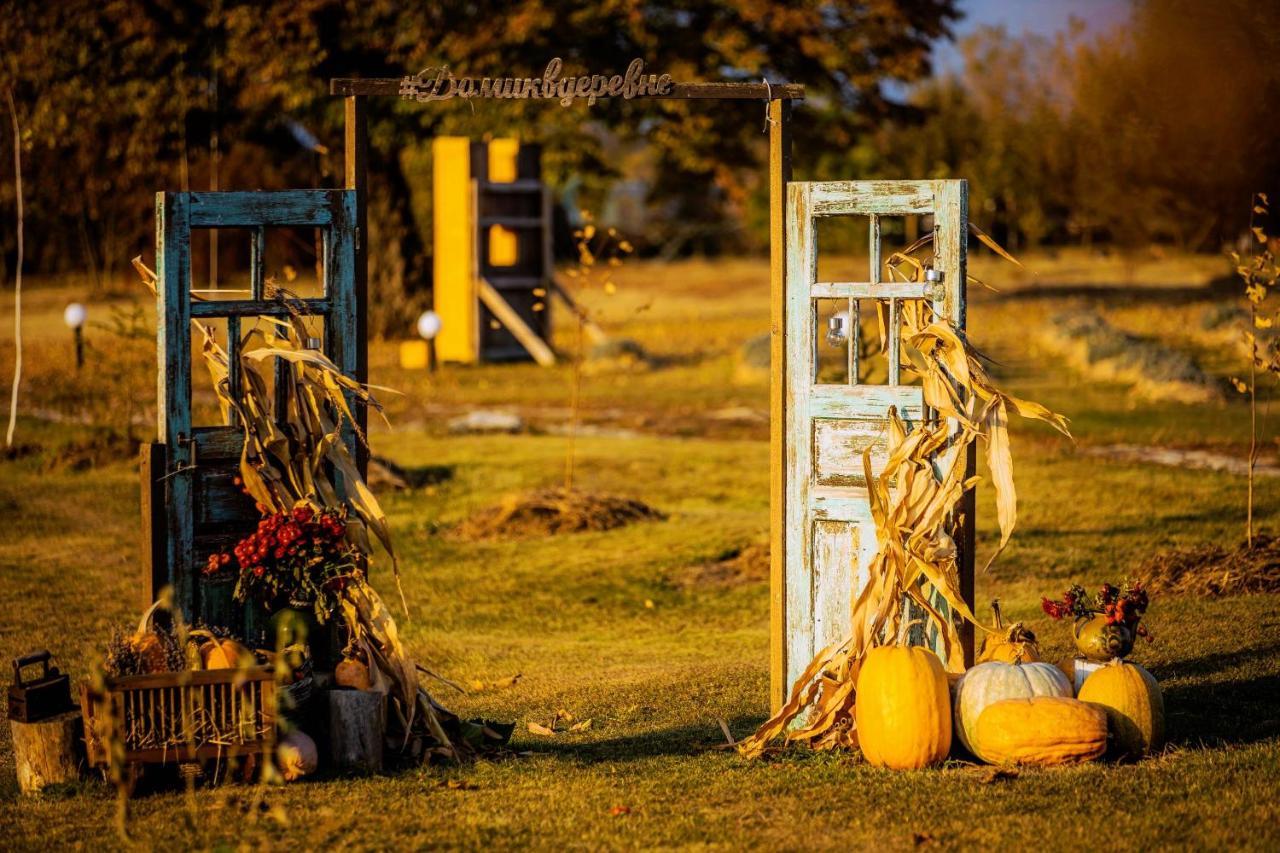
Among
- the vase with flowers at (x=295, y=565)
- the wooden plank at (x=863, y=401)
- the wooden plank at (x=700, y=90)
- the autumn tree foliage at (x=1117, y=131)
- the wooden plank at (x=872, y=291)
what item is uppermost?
the autumn tree foliage at (x=1117, y=131)

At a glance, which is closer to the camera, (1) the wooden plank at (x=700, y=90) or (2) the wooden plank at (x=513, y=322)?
(1) the wooden plank at (x=700, y=90)

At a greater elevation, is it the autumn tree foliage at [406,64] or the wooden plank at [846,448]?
the autumn tree foliage at [406,64]

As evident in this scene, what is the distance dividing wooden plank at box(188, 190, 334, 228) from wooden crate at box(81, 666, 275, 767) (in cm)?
169

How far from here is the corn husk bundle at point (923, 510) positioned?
6.34 metres

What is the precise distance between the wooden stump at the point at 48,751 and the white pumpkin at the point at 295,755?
721mm

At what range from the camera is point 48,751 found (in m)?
5.97

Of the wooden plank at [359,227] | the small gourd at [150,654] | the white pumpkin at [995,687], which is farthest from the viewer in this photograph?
the wooden plank at [359,227]

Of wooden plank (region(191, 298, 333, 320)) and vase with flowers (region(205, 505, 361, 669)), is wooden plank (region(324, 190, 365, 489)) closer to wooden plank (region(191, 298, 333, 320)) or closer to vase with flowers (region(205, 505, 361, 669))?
wooden plank (region(191, 298, 333, 320))

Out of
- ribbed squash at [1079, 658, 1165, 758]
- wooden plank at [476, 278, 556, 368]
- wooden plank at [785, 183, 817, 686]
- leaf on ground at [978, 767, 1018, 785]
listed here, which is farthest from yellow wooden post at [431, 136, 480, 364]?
leaf on ground at [978, 767, 1018, 785]

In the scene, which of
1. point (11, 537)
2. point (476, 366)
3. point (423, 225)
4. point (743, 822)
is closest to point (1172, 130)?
point (476, 366)

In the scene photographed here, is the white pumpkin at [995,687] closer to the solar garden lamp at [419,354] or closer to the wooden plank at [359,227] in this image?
the wooden plank at [359,227]

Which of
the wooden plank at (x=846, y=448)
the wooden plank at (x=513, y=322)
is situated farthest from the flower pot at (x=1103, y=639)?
the wooden plank at (x=513, y=322)

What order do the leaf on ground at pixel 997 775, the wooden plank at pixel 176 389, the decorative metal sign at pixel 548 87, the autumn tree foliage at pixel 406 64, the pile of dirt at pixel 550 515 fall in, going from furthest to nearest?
1. the autumn tree foliage at pixel 406 64
2. the pile of dirt at pixel 550 515
3. the decorative metal sign at pixel 548 87
4. the wooden plank at pixel 176 389
5. the leaf on ground at pixel 997 775

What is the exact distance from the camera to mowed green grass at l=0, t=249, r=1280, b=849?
18.0 ft
